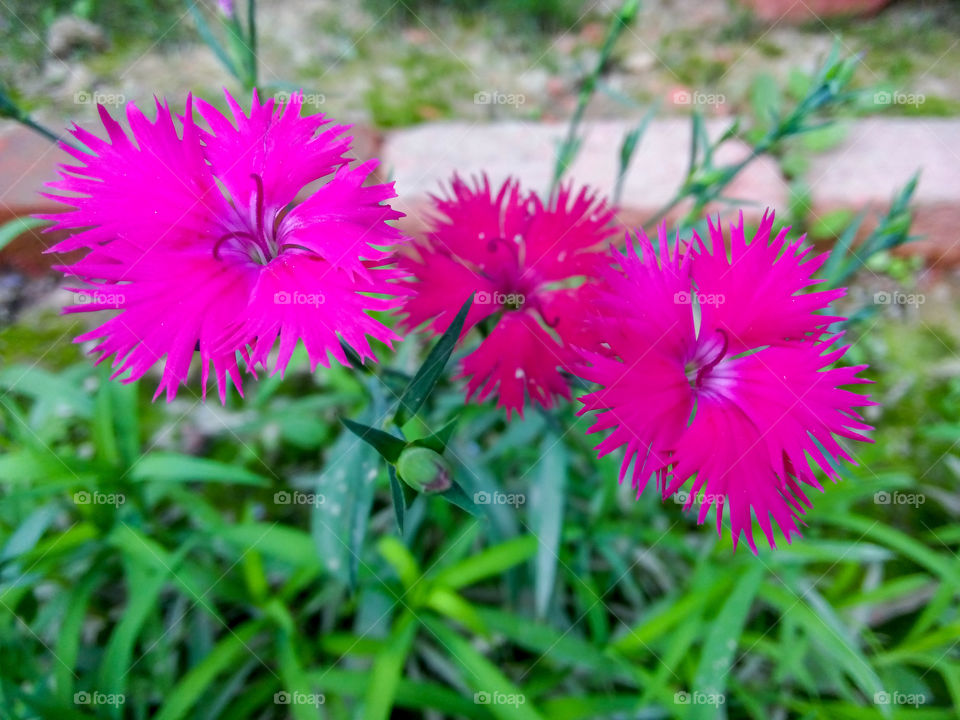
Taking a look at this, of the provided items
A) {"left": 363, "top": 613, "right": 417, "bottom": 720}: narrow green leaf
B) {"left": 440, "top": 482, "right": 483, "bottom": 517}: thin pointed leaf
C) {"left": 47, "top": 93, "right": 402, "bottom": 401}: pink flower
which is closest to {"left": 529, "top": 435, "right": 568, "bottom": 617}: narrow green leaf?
{"left": 363, "top": 613, "right": 417, "bottom": 720}: narrow green leaf

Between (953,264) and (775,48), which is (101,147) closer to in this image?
(953,264)

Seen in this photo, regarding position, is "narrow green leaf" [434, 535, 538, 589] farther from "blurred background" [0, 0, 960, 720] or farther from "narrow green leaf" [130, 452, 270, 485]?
"narrow green leaf" [130, 452, 270, 485]

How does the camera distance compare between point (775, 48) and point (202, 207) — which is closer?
point (202, 207)

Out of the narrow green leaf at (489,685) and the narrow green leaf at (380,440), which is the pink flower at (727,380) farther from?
the narrow green leaf at (489,685)

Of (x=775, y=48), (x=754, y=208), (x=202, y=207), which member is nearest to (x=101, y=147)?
(x=202, y=207)

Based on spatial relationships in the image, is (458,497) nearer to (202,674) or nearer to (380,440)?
(380,440)
